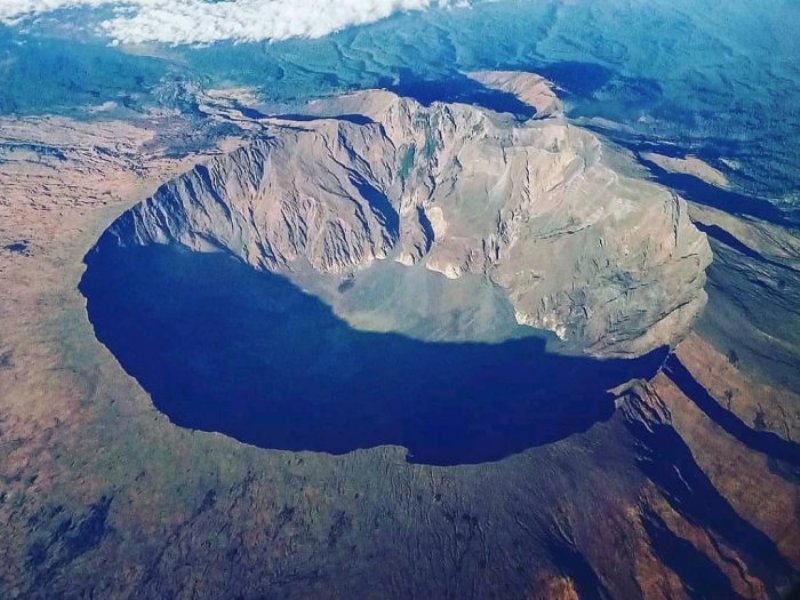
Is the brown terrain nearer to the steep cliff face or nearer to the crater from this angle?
the crater

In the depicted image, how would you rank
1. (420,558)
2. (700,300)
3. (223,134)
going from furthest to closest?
(223,134) → (700,300) → (420,558)

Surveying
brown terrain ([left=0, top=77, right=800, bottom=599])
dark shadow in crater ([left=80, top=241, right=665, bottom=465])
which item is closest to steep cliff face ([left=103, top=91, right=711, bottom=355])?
dark shadow in crater ([left=80, top=241, right=665, bottom=465])

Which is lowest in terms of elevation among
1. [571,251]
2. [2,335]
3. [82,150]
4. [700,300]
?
[82,150]

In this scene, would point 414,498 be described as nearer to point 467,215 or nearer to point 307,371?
point 307,371

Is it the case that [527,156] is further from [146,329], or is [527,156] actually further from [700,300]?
[146,329]

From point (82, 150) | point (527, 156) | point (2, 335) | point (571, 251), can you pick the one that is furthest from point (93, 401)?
point (82, 150)

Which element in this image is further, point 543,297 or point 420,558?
point 543,297

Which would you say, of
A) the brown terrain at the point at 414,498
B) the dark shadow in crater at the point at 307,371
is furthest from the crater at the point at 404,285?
the brown terrain at the point at 414,498
